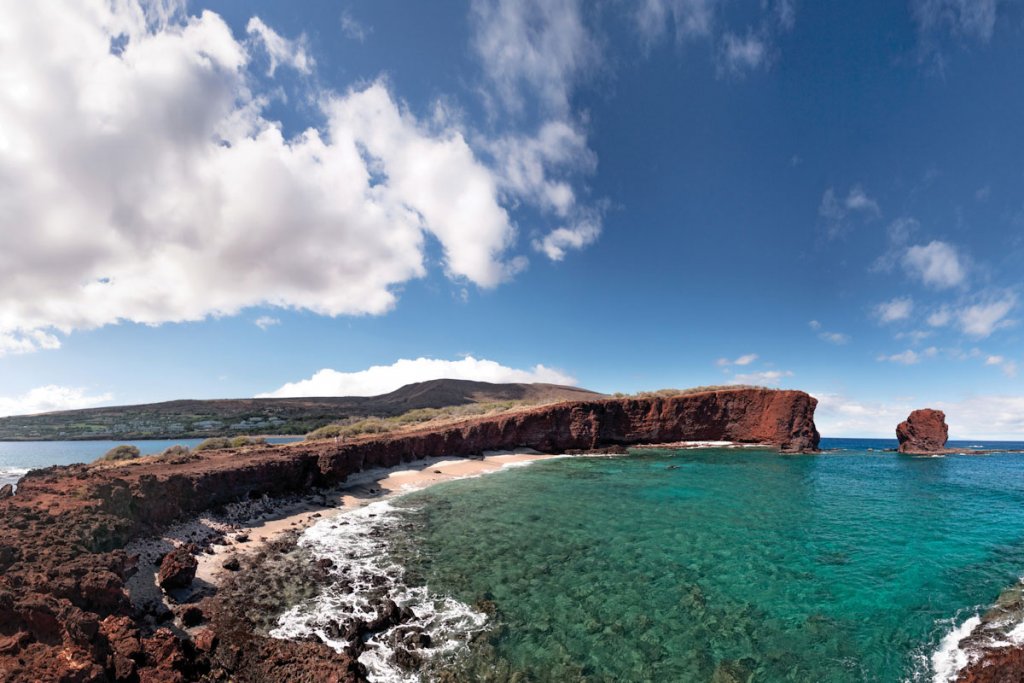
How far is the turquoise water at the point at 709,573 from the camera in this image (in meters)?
8.62

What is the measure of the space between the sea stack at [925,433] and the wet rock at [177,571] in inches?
3216

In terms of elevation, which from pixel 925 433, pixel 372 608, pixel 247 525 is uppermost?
pixel 925 433

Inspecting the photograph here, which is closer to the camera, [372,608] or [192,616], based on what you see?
[192,616]

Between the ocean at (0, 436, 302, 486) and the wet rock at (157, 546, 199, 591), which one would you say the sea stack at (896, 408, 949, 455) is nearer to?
the wet rock at (157, 546, 199, 591)

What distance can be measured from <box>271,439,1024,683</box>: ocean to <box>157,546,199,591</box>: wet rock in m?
3.50

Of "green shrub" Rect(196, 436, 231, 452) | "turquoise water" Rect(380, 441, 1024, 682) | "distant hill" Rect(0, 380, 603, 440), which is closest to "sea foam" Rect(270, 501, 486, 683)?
"turquoise water" Rect(380, 441, 1024, 682)

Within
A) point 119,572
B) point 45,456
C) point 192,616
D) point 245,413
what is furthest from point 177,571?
point 245,413

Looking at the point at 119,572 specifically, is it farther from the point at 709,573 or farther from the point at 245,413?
the point at 245,413

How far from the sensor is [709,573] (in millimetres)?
12625

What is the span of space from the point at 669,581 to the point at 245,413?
12023 centimetres

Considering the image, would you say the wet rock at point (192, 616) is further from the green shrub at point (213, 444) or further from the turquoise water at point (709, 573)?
the green shrub at point (213, 444)

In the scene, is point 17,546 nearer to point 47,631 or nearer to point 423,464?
point 47,631

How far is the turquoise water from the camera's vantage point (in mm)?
8625

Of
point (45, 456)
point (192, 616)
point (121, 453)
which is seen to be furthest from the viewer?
point (45, 456)
